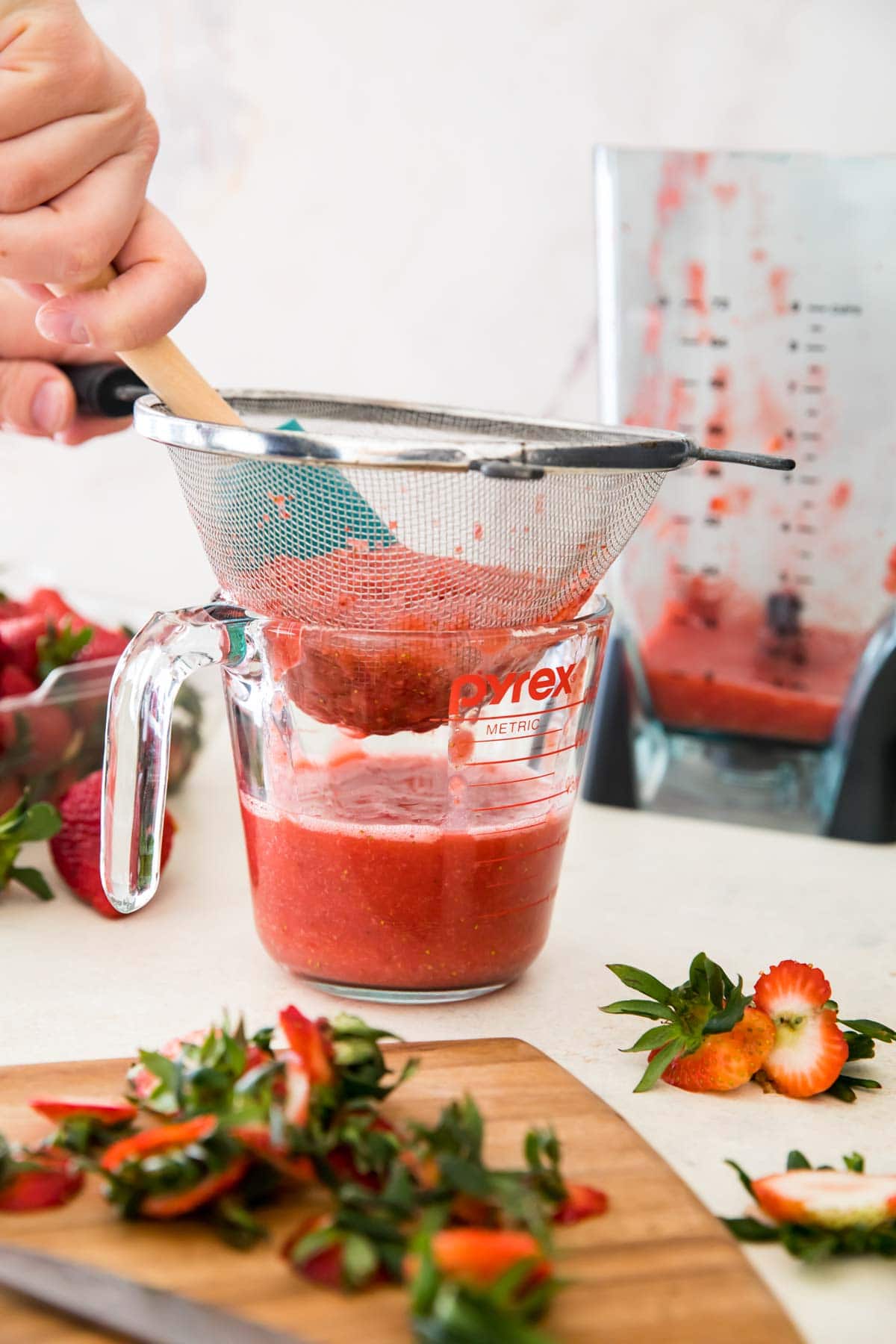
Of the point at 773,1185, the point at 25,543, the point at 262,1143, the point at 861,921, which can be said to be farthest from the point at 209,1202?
the point at 25,543

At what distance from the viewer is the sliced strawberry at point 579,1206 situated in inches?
19.9

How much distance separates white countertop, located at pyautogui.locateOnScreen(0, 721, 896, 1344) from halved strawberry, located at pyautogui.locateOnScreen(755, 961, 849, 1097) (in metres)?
0.01

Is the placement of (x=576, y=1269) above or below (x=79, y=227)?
below

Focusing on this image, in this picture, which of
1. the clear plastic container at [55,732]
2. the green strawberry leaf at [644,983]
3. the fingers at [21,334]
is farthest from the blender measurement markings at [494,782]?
the fingers at [21,334]

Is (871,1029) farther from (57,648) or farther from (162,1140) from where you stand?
(57,648)

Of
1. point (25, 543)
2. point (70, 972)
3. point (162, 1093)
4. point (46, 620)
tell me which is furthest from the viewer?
point (25, 543)

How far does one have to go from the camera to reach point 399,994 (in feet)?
2.35

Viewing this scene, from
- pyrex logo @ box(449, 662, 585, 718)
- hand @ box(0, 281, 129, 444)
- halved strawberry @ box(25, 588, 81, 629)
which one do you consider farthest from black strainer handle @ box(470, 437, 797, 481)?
halved strawberry @ box(25, 588, 81, 629)

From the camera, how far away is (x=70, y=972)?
2.54ft

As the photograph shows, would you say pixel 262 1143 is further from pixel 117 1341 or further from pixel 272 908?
pixel 272 908

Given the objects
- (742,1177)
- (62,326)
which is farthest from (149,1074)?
(62,326)

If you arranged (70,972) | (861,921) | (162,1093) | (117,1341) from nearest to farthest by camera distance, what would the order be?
(117,1341) < (162,1093) < (70,972) < (861,921)

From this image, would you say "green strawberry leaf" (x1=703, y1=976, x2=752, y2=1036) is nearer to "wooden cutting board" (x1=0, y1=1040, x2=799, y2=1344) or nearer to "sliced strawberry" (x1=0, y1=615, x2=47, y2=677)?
"wooden cutting board" (x1=0, y1=1040, x2=799, y2=1344)

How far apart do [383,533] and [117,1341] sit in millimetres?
357
